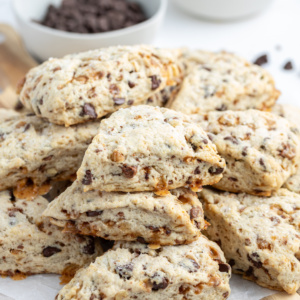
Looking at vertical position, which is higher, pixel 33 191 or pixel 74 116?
pixel 74 116

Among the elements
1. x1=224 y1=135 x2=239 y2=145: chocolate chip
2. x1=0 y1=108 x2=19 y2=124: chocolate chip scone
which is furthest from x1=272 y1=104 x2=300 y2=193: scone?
x1=0 y1=108 x2=19 y2=124: chocolate chip scone

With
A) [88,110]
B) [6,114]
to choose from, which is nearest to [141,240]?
[88,110]

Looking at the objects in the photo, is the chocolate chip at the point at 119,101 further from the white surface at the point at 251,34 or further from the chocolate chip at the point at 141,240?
the white surface at the point at 251,34

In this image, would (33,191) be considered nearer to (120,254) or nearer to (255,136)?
(120,254)

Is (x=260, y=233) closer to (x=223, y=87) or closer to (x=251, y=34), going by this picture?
(x=223, y=87)

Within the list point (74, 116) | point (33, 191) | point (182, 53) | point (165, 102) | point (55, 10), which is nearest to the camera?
point (74, 116)

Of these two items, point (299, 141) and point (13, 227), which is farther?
point (299, 141)

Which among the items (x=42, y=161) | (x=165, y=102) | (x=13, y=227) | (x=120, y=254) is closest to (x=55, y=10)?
(x=165, y=102)

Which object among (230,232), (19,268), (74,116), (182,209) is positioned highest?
(74,116)
